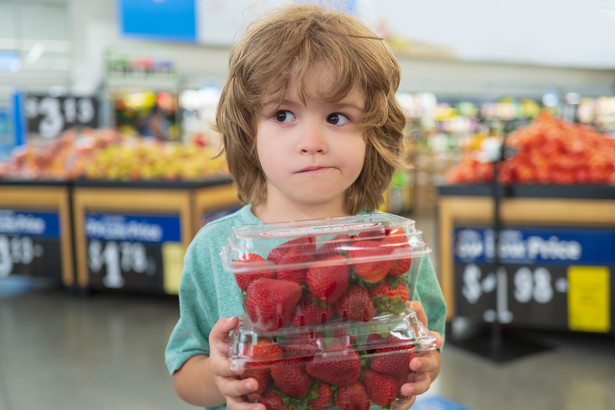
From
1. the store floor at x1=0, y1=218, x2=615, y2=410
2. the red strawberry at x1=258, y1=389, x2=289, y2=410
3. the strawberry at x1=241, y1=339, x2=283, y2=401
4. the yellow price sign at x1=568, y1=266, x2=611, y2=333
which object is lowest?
the store floor at x1=0, y1=218, x2=615, y2=410

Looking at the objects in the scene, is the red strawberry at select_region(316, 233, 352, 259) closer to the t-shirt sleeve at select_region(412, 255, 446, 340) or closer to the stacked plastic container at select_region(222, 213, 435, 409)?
the stacked plastic container at select_region(222, 213, 435, 409)

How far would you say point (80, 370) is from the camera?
325 centimetres

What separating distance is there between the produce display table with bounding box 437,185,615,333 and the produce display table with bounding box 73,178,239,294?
6.34 feet

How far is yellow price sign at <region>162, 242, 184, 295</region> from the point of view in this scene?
4359 mm

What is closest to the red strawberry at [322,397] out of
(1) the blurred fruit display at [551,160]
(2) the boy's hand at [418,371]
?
(2) the boy's hand at [418,371]

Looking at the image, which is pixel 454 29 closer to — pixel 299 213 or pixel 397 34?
pixel 397 34

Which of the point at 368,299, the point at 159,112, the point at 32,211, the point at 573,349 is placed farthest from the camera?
the point at 159,112

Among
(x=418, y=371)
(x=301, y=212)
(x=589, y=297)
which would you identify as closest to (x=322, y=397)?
(x=418, y=371)

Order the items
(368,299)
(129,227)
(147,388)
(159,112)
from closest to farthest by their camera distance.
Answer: (368,299) → (147,388) → (129,227) → (159,112)

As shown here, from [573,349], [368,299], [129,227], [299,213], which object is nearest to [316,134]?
[299,213]

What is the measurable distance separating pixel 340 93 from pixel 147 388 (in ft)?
8.51

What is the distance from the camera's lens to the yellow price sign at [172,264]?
4.36 meters

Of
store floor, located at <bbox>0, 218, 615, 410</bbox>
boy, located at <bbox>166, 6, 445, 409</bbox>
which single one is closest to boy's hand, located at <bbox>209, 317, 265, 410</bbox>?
boy, located at <bbox>166, 6, 445, 409</bbox>

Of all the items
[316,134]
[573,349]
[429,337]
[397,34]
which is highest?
[397,34]
